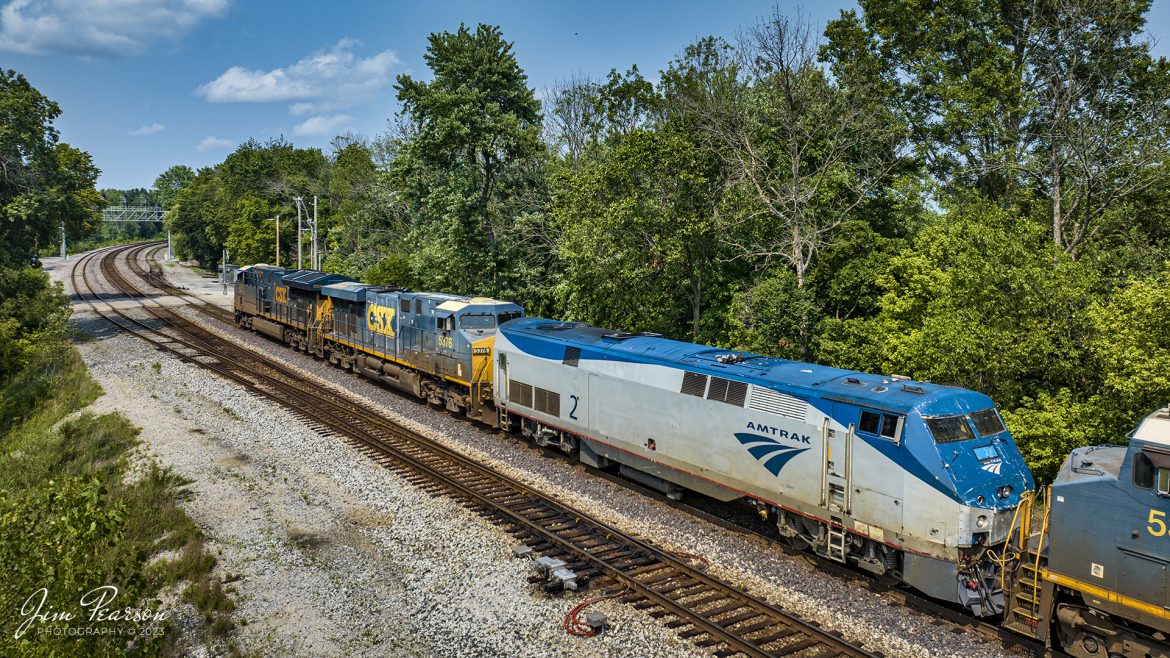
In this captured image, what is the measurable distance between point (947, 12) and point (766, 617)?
2646cm

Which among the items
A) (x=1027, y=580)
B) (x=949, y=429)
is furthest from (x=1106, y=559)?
(x=949, y=429)

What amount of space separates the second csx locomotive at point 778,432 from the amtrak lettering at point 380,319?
383 cm

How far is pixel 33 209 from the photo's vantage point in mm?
40062

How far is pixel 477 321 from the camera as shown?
24047mm

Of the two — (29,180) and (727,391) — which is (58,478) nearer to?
(727,391)

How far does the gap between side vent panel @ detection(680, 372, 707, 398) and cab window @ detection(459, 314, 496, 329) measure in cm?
994

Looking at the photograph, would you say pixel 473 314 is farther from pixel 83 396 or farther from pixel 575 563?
pixel 83 396

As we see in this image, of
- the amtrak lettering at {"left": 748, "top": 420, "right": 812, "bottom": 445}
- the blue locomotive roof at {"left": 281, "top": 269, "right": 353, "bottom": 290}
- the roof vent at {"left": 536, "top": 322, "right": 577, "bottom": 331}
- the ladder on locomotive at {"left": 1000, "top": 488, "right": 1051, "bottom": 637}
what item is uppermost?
the blue locomotive roof at {"left": 281, "top": 269, "right": 353, "bottom": 290}

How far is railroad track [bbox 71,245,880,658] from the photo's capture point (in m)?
11.6

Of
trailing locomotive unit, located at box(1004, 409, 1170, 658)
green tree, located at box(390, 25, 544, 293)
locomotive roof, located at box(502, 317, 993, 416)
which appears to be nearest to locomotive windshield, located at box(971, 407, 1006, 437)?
locomotive roof, located at box(502, 317, 993, 416)

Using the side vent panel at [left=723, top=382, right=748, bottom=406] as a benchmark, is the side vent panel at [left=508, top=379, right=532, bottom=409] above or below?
below

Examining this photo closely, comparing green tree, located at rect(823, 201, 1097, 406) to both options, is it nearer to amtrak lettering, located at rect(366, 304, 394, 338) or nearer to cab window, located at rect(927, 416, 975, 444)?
cab window, located at rect(927, 416, 975, 444)

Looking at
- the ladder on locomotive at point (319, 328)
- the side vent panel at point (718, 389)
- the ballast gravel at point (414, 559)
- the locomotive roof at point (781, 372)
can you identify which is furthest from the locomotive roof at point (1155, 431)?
the ladder on locomotive at point (319, 328)

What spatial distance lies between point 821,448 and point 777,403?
51.2 inches
